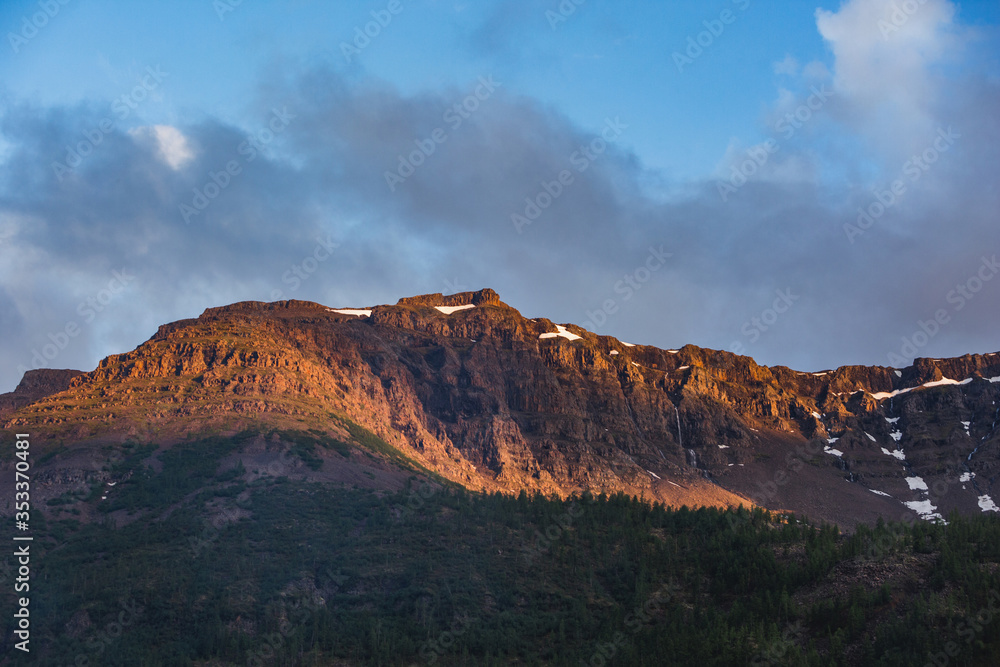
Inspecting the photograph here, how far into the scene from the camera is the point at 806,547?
110438mm

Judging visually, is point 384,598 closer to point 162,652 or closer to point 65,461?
point 162,652

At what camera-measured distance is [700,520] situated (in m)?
133

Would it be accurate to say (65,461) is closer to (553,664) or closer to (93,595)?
(93,595)

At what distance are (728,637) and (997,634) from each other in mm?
23428

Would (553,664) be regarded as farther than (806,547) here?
No

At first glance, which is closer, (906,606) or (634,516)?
(906,606)

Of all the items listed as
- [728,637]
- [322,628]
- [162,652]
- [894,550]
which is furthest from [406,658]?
[894,550]

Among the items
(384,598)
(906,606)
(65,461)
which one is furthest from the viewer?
(65,461)

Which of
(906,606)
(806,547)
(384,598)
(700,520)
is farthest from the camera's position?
(700,520)

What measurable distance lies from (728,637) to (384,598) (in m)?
49.8

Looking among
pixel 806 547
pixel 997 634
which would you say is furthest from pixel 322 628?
pixel 997 634

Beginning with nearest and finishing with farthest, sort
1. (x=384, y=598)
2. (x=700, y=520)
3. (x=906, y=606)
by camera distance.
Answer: (x=906, y=606) → (x=384, y=598) → (x=700, y=520)

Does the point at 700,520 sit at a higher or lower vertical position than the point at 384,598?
higher

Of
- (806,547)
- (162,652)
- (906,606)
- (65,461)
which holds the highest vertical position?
(65,461)
